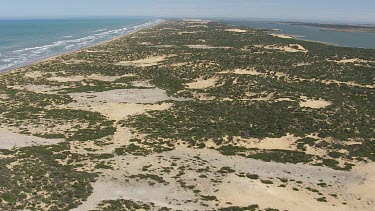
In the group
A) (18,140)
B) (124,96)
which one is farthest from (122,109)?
(18,140)

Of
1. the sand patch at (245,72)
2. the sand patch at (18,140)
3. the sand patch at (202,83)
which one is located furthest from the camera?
the sand patch at (245,72)

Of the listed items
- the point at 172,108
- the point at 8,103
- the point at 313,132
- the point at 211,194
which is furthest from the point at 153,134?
the point at 8,103

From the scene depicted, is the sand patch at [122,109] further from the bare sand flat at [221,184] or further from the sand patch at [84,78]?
the sand patch at [84,78]

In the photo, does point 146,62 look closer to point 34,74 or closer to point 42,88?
Result: point 34,74

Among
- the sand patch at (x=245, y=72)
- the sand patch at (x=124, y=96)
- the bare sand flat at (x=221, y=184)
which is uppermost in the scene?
the sand patch at (x=245, y=72)

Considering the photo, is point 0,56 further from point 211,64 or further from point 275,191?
point 275,191

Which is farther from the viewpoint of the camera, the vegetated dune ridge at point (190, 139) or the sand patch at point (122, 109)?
the sand patch at point (122, 109)

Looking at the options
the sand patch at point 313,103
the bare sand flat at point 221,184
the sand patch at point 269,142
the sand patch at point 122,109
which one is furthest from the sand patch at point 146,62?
the bare sand flat at point 221,184
